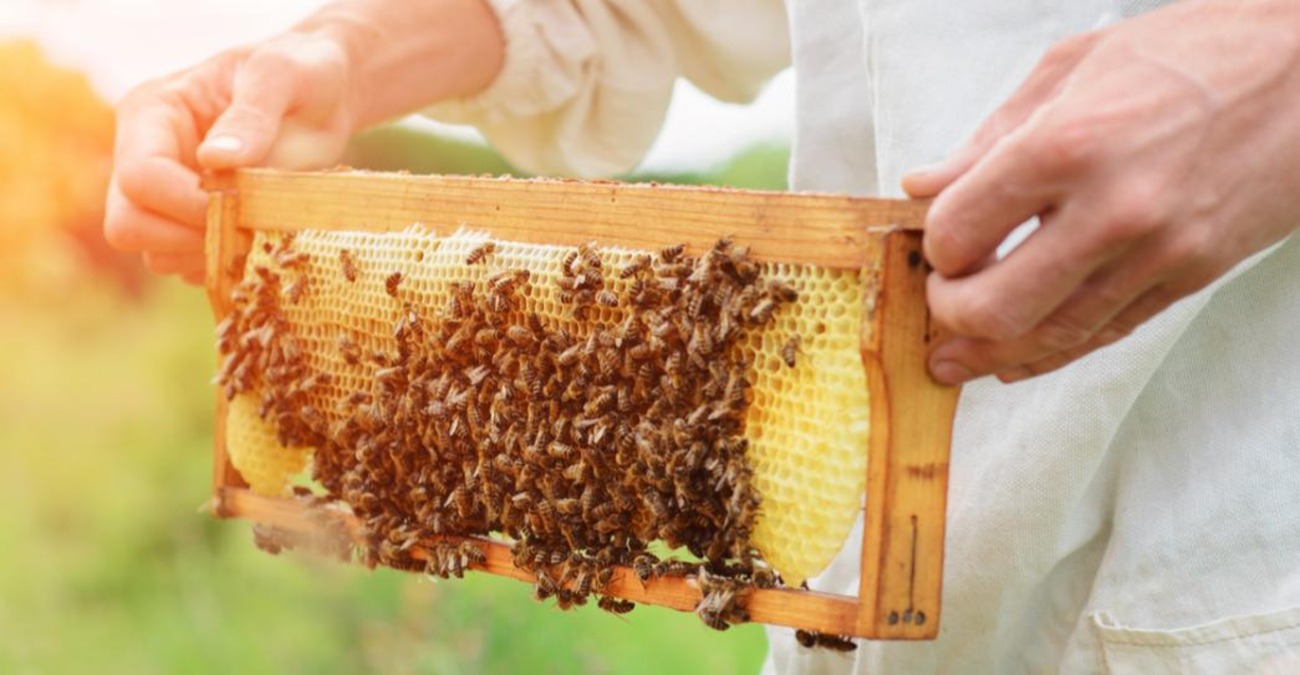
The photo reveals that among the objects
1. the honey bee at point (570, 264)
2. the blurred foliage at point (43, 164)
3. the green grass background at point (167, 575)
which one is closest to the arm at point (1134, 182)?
the honey bee at point (570, 264)

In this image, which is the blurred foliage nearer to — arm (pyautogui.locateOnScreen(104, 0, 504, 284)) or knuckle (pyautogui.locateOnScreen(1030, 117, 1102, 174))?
arm (pyautogui.locateOnScreen(104, 0, 504, 284))

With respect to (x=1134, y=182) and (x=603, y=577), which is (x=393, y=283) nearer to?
(x=603, y=577)

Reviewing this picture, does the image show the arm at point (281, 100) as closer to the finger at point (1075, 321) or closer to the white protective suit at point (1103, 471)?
the white protective suit at point (1103, 471)

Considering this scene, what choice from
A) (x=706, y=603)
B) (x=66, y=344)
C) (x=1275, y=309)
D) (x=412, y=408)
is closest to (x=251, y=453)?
(x=412, y=408)

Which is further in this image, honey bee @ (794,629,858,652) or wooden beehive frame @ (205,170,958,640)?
honey bee @ (794,629,858,652)

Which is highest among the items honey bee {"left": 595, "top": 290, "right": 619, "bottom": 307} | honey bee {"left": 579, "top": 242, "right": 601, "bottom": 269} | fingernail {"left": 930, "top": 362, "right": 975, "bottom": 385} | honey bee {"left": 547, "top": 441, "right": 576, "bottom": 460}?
honey bee {"left": 579, "top": 242, "right": 601, "bottom": 269}

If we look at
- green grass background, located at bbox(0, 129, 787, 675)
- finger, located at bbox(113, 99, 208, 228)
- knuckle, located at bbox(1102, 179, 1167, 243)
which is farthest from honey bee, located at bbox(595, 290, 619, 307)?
green grass background, located at bbox(0, 129, 787, 675)
